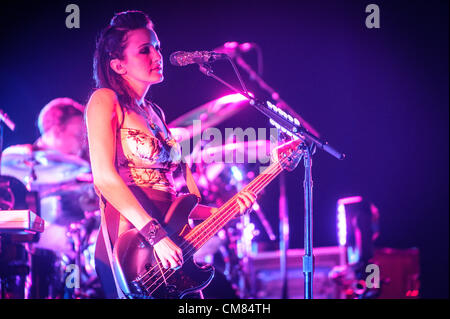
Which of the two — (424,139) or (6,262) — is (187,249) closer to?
(6,262)

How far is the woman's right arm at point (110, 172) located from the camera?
2.43 meters

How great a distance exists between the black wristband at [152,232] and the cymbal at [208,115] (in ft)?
6.13

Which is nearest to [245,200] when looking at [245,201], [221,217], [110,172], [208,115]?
[245,201]

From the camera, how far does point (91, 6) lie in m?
4.02

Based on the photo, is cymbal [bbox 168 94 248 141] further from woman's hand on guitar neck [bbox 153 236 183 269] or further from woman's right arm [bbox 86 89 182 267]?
woman's hand on guitar neck [bbox 153 236 183 269]

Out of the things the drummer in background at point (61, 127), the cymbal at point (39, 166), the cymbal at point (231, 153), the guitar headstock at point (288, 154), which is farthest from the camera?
the drummer in background at point (61, 127)

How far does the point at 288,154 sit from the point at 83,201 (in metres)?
2.63

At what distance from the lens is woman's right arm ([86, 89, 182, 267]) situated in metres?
2.43

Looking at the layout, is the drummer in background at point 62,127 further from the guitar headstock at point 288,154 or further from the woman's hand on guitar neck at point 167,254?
the woman's hand on guitar neck at point 167,254

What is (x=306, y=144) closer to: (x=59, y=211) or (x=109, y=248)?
(x=109, y=248)

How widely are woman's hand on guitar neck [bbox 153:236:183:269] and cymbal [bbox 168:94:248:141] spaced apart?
6.26ft

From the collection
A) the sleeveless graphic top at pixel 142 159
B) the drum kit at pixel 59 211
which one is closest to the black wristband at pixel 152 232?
the sleeveless graphic top at pixel 142 159

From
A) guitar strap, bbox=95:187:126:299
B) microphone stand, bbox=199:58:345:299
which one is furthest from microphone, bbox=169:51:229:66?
guitar strap, bbox=95:187:126:299

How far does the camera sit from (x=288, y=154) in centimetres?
307
